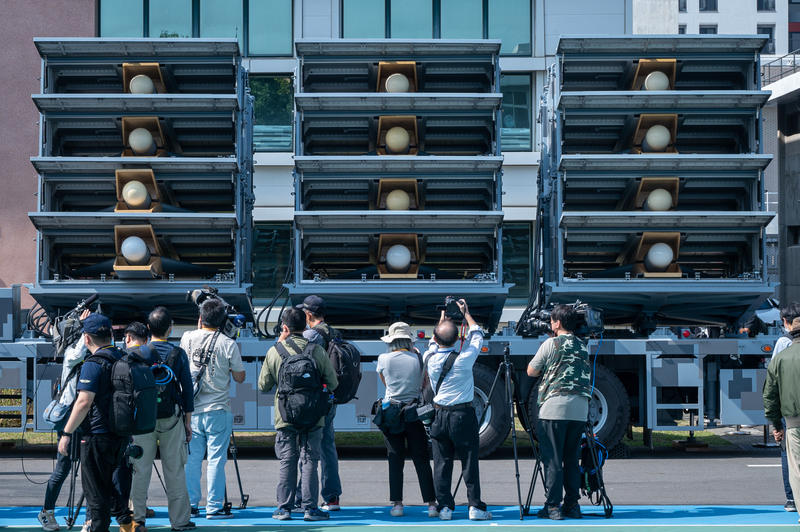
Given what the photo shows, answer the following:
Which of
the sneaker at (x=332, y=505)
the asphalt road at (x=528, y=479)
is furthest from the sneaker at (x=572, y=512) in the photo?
the sneaker at (x=332, y=505)

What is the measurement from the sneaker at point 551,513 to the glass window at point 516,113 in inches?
429

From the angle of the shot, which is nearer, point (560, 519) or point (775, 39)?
point (560, 519)

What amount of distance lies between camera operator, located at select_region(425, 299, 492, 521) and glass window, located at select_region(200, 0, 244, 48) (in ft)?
38.8

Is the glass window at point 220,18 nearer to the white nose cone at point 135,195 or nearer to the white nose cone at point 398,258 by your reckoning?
the white nose cone at point 135,195

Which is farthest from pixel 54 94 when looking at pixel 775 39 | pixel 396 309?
pixel 775 39

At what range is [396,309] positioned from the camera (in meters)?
11.4

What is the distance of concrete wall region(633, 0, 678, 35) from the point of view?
5903 cm

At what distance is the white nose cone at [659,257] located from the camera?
11203mm

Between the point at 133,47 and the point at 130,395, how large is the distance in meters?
6.26

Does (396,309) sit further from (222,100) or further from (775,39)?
(775,39)

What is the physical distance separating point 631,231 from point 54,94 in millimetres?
7196

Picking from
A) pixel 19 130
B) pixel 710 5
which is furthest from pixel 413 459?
pixel 710 5

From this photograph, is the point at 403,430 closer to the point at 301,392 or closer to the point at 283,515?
the point at 301,392

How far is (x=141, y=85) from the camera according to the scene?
11.3 metres
